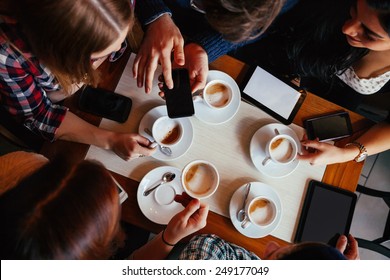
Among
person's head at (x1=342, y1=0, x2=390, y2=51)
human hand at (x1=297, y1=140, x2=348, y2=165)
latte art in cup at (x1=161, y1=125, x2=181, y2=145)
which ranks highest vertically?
person's head at (x1=342, y1=0, x2=390, y2=51)

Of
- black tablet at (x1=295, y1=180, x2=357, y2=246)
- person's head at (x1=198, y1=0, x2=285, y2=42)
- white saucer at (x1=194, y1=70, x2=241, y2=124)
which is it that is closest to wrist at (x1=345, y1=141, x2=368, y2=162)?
black tablet at (x1=295, y1=180, x2=357, y2=246)

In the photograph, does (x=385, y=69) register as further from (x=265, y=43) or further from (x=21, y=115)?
(x=21, y=115)

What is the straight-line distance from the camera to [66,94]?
119 cm

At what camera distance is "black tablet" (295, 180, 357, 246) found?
117 centimetres

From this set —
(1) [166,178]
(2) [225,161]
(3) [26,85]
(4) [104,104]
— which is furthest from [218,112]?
(3) [26,85]

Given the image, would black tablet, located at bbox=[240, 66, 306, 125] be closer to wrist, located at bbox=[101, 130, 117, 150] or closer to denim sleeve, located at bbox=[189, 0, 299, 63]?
denim sleeve, located at bbox=[189, 0, 299, 63]

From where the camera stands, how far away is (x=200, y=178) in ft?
3.79

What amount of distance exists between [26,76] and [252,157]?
0.78 m

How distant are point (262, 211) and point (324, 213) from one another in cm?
24

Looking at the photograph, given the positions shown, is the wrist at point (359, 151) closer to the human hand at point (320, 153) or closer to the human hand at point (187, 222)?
the human hand at point (320, 153)

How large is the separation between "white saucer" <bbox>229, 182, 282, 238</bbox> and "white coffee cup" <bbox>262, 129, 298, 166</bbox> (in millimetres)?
89

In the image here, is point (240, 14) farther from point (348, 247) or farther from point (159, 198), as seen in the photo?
point (348, 247)

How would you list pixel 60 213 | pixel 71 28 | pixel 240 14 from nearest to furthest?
pixel 60 213 < pixel 71 28 < pixel 240 14

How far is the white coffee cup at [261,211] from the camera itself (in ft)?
3.71
